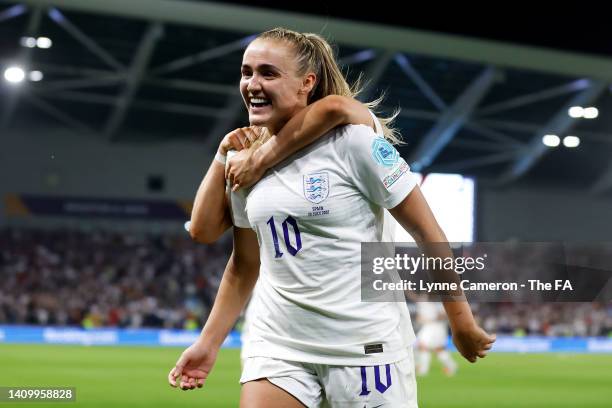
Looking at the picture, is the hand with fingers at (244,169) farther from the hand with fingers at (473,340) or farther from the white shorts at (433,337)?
the white shorts at (433,337)

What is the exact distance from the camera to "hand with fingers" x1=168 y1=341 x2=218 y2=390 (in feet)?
10.5

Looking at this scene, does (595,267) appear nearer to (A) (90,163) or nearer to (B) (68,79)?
(B) (68,79)

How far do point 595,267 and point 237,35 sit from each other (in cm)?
2380

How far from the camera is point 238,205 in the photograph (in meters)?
3.10

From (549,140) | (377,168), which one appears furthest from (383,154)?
(549,140)

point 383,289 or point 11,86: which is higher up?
point 11,86

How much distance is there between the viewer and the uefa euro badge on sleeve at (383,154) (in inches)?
110

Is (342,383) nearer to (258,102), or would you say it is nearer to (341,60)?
(258,102)

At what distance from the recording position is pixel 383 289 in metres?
2.90

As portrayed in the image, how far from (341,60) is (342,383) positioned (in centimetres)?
2540

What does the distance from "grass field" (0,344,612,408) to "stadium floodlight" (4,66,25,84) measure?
899 centimetres

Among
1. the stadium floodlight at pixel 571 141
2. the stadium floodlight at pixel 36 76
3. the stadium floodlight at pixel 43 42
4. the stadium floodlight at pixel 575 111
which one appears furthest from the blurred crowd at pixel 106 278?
the stadium floodlight at pixel 571 141

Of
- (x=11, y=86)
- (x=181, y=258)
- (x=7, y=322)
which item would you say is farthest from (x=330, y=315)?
(x=181, y=258)

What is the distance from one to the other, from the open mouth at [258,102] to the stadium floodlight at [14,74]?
85.8 ft
